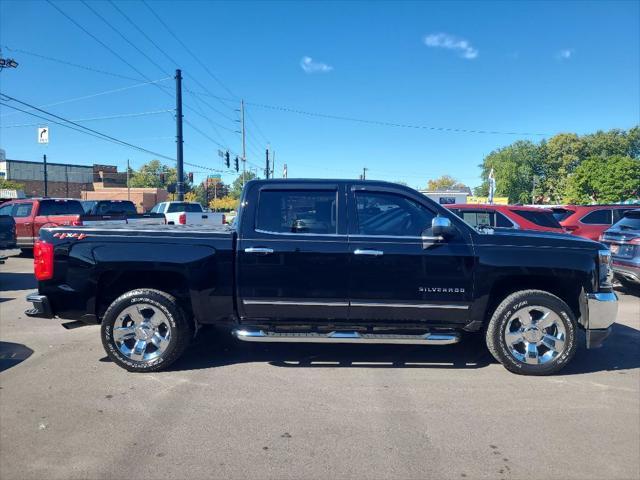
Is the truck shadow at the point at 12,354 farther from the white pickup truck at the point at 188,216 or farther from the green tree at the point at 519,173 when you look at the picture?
the green tree at the point at 519,173

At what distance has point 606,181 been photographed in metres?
55.5

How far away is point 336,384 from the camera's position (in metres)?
4.27

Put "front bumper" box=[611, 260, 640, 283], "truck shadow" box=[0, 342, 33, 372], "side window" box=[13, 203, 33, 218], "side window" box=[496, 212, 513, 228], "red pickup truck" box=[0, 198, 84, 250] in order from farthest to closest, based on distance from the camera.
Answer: "side window" box=[13, 203, 33, 218]
"red pickup truck" box=[0, 198, 84, 250]
"side window" box=[496, 212, 513, 228]
"front bumper" box=[611, 260, 640, 283]
"truck shadow" box=[0, 342, 33, 372]

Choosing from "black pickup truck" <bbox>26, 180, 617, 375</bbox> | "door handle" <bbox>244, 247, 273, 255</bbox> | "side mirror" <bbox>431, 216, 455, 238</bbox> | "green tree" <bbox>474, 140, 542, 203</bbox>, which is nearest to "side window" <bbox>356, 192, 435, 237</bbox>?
"black pickup truck" <bbox>26, 180, 617, 375</bbox>

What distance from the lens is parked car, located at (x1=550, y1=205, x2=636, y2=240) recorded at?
11.4 m

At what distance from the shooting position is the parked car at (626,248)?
25.8 ft

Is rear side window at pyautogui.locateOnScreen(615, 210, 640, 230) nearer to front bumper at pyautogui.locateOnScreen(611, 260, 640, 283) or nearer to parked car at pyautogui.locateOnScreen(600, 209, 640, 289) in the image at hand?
parked car at pyautogui.locateOnScreen(600, 209, 640, 289)

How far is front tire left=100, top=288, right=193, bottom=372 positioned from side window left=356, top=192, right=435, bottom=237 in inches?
82.3

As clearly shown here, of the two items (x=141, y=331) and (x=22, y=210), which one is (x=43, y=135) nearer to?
(x=22, y=210)

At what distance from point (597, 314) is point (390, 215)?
2.24m

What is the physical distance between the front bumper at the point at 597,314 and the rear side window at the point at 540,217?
519cm

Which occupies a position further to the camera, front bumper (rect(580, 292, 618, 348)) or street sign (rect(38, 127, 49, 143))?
street sign (rect(38, 127, 49, 143))

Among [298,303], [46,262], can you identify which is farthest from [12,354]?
[298,303]


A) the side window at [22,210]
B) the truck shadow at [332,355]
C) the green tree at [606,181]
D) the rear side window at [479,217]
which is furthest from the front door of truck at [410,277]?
the green tree at [606,181]
